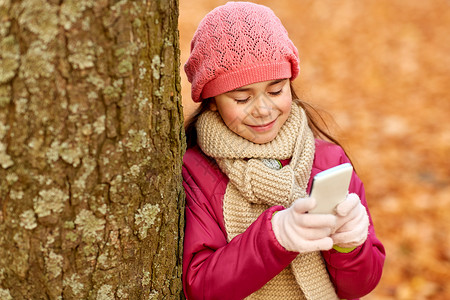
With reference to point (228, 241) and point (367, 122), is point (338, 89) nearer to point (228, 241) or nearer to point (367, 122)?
point (367, 122)

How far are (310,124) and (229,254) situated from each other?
0.76 meters

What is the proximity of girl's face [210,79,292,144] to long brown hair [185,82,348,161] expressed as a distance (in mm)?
189

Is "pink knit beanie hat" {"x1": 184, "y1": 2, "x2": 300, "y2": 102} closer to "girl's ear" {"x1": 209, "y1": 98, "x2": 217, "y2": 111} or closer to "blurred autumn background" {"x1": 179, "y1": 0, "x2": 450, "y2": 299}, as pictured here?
"girl's ear" {"x1": 209, "y1": 98, "x2": 217, "y2": 111}

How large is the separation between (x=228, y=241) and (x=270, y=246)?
0.25 metres

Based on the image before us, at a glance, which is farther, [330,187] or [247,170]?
[247,170]

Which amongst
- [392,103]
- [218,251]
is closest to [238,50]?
[218,251]

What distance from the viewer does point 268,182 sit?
1.68m

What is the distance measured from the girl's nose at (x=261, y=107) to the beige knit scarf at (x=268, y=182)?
0.11 m

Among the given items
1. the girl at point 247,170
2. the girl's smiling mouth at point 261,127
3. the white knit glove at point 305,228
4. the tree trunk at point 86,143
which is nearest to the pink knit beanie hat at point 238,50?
the girl at point 247,170

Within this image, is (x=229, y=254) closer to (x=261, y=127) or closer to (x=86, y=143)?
(x=261, y=127)

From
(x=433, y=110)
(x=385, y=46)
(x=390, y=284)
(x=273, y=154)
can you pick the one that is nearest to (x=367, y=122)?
(x=433, y=110)

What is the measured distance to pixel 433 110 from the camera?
5145 millimetres

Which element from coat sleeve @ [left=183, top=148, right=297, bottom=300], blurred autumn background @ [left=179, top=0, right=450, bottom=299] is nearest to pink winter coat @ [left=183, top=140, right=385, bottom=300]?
coat sleeve @ [left=183, top=148, right=297, bottom=300]

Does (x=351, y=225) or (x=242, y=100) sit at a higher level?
(x=242, y=100)
